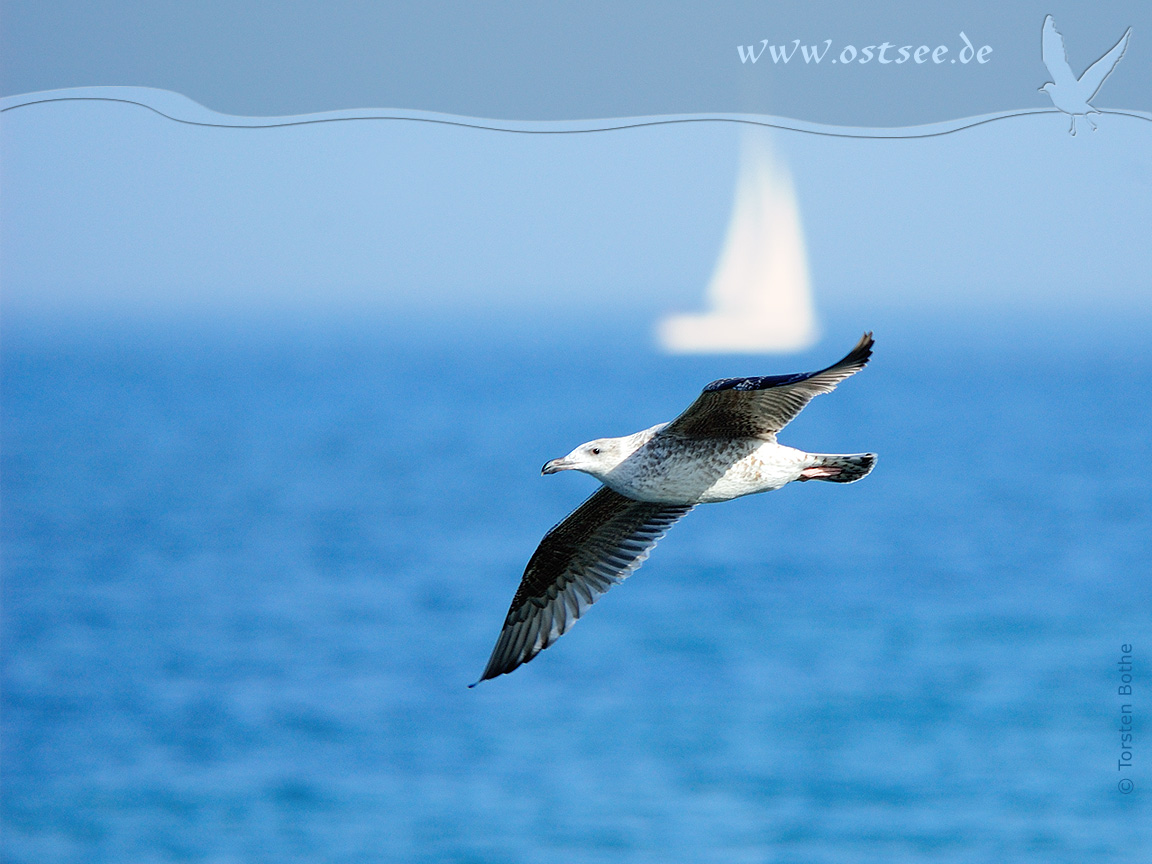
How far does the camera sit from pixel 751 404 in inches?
212

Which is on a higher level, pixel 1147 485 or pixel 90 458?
pixel 90 458

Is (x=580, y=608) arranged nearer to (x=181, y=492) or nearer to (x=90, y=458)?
(x=181, y=492)

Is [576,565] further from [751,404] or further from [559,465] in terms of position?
[751,404]

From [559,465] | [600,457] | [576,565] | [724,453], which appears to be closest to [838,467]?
[724,453]

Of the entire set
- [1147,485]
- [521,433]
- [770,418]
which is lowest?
[770,418]

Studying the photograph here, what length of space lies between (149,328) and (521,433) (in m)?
Result: 46.7

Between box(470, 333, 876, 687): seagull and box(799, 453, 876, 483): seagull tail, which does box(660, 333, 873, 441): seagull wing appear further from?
box(799, 453, 876, 483): seagull tail

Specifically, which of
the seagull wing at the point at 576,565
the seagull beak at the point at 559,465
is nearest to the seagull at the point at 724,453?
the seagull beak at the point at 559,465

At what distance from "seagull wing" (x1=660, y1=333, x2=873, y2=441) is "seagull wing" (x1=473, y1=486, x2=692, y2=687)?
31.7 inches

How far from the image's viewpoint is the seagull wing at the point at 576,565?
6316 mm

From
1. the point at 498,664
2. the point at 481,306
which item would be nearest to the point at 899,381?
the point at 481,306

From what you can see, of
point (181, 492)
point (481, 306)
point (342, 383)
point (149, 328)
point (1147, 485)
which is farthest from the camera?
point (481, 306)

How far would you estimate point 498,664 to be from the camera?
21.5ft

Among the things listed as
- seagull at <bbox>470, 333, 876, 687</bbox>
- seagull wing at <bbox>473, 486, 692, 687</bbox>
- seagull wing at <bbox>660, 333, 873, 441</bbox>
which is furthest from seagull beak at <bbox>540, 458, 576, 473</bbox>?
seagull wing at <bbox>473, 486, 692, 687</bbox>
